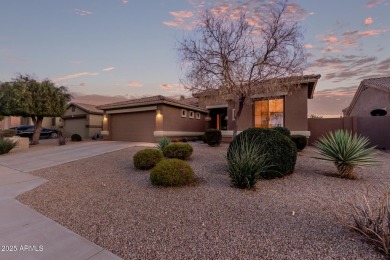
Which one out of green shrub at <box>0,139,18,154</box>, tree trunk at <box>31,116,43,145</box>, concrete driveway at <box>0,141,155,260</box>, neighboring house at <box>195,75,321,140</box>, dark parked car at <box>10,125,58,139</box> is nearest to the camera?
concrete driveway at <box>0,141,155,260</box>

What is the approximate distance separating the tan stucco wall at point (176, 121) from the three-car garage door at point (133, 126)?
3.20ft

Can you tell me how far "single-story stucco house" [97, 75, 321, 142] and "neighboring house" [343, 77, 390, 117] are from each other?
5.30m

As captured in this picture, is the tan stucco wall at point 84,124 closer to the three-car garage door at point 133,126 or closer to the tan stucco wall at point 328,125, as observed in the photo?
the three-car garage door at point 133,126

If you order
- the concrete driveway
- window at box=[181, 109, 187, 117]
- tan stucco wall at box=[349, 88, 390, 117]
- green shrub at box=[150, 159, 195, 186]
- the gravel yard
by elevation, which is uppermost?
tan stucco wall at box=[349, 88, 390, 117]

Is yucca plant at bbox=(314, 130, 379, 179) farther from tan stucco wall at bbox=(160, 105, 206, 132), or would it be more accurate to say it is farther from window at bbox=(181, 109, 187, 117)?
window at bbox=(181, 109, 187, 117)

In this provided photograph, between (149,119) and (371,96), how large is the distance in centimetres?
1991

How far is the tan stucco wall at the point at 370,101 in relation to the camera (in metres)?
16.6

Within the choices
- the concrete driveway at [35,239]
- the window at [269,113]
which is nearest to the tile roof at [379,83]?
the window at [269,113]

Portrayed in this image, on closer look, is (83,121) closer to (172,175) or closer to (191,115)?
(191,115)

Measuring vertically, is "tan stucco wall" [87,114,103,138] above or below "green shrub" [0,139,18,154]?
above

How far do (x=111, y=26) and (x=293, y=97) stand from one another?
12.9 meters

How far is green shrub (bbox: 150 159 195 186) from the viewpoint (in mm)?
5590

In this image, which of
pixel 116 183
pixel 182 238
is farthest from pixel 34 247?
pixel 116 183

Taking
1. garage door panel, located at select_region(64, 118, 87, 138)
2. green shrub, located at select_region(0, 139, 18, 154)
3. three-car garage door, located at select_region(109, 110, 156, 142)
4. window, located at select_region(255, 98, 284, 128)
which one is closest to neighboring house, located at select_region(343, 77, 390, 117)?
window, located at select_region(255, 98, 284, 128)
